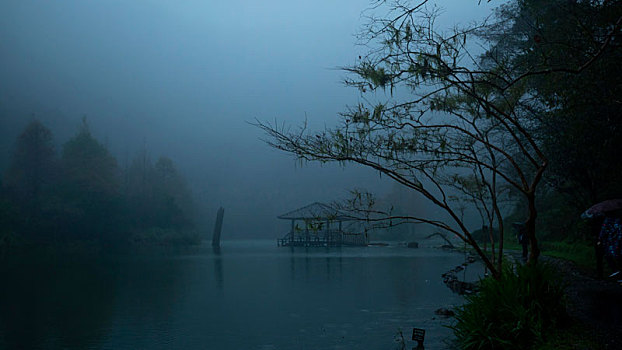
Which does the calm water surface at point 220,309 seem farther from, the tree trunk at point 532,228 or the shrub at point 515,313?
the tree trunk at point 532,228

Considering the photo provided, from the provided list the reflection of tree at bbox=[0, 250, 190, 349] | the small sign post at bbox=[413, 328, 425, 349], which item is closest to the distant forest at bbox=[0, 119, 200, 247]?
the reflection of tree at bbox=[0, 250, 190, 349]

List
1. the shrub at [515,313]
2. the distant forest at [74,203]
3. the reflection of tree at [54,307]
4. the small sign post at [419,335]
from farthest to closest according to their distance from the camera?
1. the distant forest at [74,203]
2. the reflection of tree at [54,307]
3. the small sign post at [419,335]
4. the shrub at [515,313]

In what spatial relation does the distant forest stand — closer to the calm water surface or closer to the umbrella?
the calm water surface

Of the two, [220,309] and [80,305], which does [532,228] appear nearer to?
[220,309]

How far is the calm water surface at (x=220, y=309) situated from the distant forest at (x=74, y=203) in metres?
20.9

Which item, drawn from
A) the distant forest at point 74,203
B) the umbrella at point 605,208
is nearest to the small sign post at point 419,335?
the umbrella at point 605,208

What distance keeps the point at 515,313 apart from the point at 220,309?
738 centimetres

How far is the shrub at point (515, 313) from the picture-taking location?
5496mm

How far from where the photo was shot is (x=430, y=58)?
6.06 metres

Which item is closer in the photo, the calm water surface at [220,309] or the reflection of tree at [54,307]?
the calm water surface at [220,309]

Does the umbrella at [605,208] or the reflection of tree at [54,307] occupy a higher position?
the umbrella at [605,208]

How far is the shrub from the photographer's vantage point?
5.50 metres

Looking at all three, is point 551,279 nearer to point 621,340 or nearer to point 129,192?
point 621,340

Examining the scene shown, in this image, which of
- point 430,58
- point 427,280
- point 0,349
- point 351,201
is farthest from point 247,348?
point 427,280
